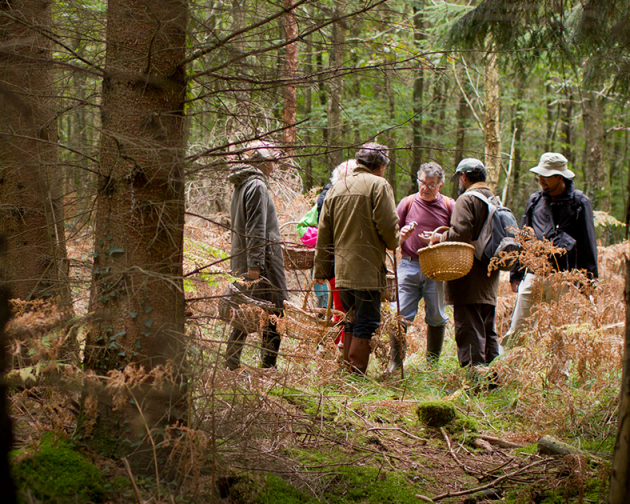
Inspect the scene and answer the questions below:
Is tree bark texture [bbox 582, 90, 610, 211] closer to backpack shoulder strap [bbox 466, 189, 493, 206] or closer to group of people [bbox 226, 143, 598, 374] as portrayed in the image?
group of people [bbox 226, 143, 598, 374]

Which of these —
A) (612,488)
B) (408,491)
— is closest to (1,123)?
(408,491)

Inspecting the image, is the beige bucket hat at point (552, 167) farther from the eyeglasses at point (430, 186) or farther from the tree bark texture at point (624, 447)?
the tree bark texture at point (624, 447)

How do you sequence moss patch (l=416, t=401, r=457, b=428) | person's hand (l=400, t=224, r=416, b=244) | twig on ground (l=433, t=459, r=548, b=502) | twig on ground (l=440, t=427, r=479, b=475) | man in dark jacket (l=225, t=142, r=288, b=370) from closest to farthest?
1. twig on ground (l=433, t=459, r=548, b=502)
2. twig on ground (l=440, t=427, r=479, b=475)
3. moss patch (l=416, t=401, r=457, b=428)
4. man in dark jacket (l=225, t=142, r=288, b=370)
5. person's hand (l=400, t=224, r=416, b=244)

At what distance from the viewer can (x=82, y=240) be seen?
304cm

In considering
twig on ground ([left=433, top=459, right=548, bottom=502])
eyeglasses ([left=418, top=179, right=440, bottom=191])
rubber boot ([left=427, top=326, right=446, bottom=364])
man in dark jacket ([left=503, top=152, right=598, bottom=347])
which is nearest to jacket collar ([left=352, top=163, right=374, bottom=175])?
eyeglasses ([left=418, top=179, right=440, bottom=191])

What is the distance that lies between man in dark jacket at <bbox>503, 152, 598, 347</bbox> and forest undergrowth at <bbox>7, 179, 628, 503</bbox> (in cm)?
45

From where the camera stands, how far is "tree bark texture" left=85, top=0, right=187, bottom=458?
2504 mm

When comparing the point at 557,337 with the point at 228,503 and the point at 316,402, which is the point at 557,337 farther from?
the point at 228,503

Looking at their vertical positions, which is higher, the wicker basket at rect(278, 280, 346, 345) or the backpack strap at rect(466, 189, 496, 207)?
the backpack strap at rect(466, 189, 496, 207)

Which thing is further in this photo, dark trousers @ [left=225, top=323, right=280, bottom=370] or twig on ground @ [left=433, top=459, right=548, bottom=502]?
twig on ground @ [left=433, top=459, right=548, bottom=502]

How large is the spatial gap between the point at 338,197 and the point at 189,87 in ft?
7.26

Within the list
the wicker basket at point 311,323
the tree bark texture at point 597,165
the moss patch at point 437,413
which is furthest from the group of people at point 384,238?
the tree bark texture at point 597,165

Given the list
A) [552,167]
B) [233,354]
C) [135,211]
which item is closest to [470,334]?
[552,167]

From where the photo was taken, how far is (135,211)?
256cm
